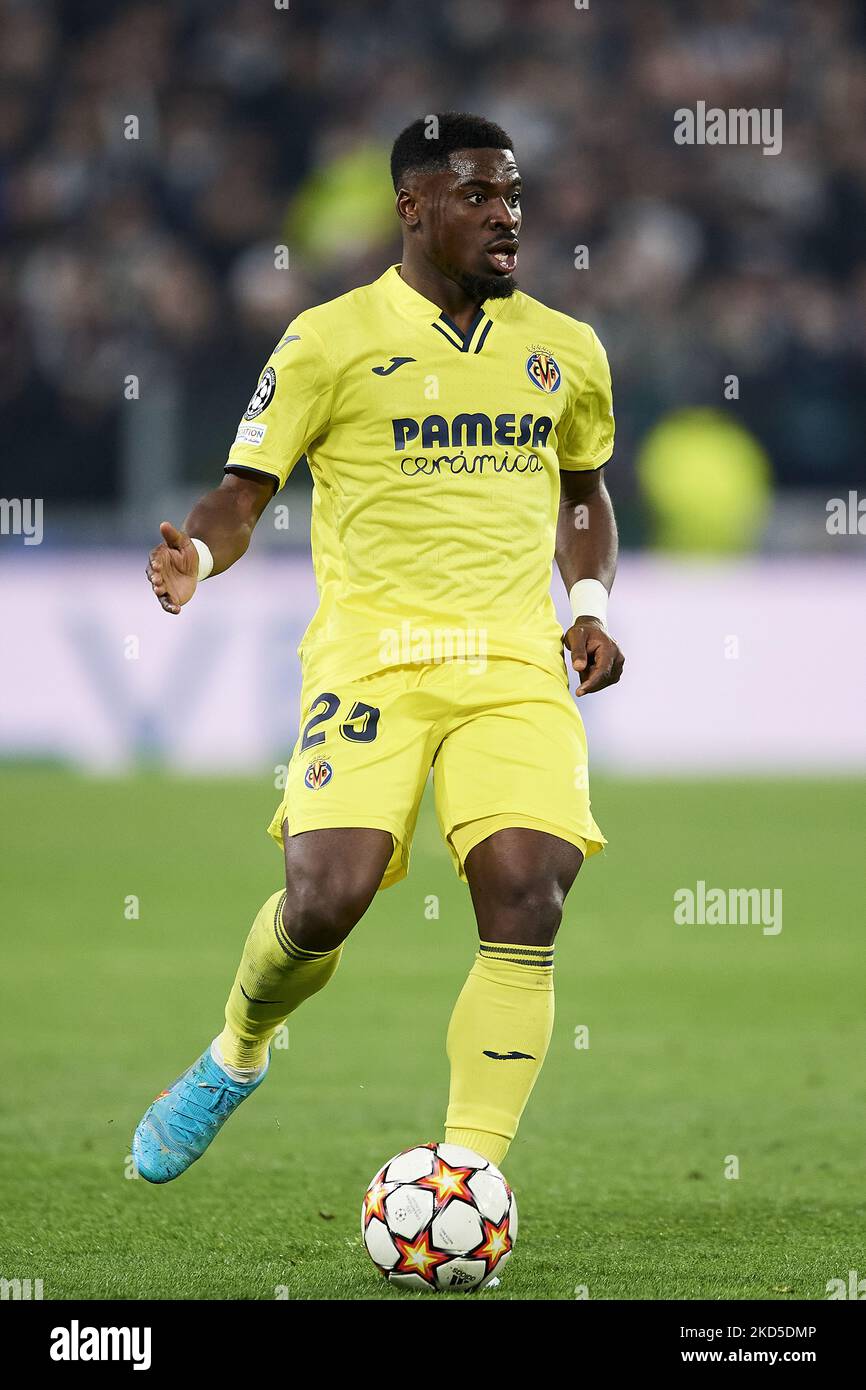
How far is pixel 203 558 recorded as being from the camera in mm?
3955

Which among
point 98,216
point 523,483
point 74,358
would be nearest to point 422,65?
point 98,216

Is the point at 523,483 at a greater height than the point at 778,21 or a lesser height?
lesser

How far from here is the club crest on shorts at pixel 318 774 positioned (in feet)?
13.2

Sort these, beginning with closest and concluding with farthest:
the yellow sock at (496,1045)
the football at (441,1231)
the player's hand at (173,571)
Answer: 1. the football at (441,1231)
2. the player's hand at (173,571)
3. the yellow sock at (496,1045)

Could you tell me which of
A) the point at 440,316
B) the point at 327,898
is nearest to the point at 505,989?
the point at 327,898

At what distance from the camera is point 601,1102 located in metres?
5.50

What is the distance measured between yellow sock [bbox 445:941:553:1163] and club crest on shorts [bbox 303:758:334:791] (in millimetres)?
449

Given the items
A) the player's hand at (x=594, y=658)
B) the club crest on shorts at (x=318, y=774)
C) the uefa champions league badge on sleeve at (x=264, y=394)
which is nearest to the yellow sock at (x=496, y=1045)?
the club crest on shorts at (x=318, y=774)

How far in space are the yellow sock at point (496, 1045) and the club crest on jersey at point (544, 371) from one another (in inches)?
46.5

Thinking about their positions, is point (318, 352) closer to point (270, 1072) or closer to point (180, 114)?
point (270, 1072)

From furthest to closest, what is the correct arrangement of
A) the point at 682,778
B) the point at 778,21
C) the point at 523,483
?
the point at 778,21
the point at 682,778
the point at 523,483

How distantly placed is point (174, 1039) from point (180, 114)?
1140cm

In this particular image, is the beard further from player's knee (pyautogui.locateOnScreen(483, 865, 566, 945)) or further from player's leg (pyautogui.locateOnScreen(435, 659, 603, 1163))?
player's knee (pyautogui.locateOnScreen(483, 865, 566, 945))

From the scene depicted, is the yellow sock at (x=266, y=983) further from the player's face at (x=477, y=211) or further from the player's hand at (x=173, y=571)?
the player's face at (x=477, y=211)
